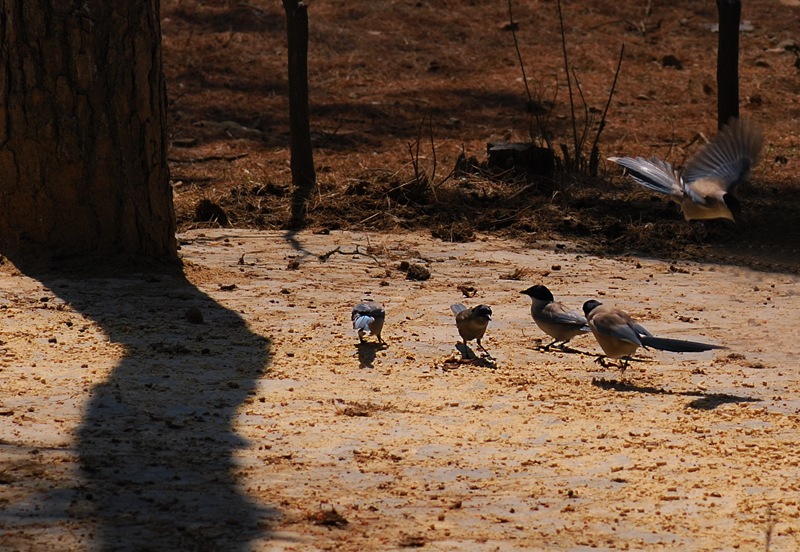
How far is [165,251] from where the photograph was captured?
26.5ft

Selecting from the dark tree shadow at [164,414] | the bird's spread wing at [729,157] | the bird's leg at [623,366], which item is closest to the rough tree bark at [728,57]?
the bird's spread wing at [729,157]

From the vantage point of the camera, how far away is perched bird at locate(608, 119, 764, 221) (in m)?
7.79

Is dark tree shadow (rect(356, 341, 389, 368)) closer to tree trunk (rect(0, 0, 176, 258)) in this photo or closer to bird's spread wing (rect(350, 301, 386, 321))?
bird's spread wing (rect(350, 301, 386, 321))

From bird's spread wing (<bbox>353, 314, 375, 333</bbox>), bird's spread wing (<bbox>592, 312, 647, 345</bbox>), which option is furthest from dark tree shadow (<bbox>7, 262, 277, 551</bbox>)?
bird's spread wing (<bbox>592, 312, 647, 345</bbox>)

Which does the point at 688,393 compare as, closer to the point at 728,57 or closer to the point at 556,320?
the point at 556,320

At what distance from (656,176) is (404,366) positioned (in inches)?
103

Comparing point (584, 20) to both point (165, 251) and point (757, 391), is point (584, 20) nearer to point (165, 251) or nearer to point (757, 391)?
point (165, 251)

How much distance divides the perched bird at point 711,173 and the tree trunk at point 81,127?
302 cm

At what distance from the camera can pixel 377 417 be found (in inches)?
212

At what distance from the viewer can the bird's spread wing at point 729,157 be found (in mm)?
8180

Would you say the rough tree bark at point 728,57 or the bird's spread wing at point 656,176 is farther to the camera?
the rough tree bark at point 728,57

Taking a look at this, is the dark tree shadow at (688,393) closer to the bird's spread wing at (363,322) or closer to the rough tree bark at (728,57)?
the bird's spread wing at (363,322)

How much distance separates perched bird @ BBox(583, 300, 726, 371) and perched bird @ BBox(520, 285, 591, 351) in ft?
0.49

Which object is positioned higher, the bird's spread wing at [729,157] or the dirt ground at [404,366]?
the bird's spread wing at [729,157]
